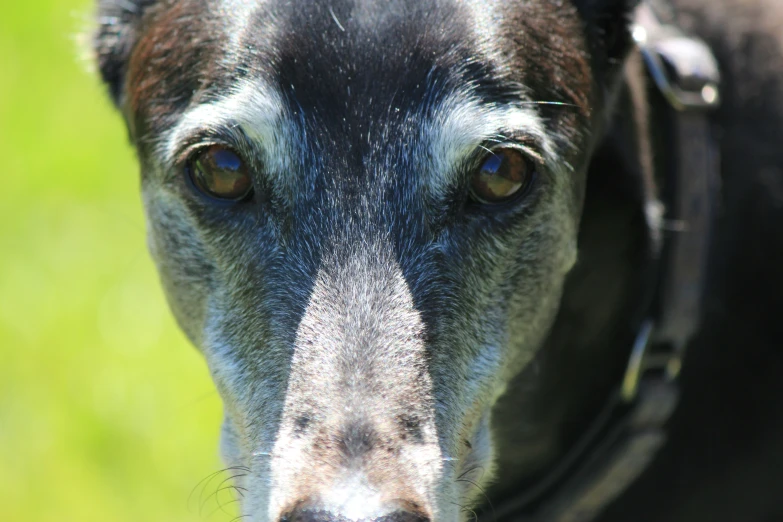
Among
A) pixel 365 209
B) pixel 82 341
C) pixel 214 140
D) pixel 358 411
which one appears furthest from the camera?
pixel 82 341

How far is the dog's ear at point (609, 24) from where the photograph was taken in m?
3.17

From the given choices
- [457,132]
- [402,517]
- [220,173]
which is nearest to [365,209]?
[457,132]

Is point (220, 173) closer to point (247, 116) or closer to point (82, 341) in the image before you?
point (247, 116)

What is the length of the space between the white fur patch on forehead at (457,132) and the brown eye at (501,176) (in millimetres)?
54

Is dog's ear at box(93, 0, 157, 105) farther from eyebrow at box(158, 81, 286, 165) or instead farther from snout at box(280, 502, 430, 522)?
snout at box(280, 502, 430, 522)

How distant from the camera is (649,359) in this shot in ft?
10.8

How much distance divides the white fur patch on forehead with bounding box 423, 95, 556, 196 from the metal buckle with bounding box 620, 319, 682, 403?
95 centimetres

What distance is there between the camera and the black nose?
7.30 ft

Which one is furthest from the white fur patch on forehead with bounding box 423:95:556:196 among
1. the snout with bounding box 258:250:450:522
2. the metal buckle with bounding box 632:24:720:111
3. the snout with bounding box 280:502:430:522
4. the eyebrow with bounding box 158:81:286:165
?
the snout with bounding box 280:502:430:522

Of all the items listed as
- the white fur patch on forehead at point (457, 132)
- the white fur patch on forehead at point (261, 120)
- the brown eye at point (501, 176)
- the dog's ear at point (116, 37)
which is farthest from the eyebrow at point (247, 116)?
the dog's ear at point (116, 37)

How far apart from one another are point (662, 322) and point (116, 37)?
2.03 m

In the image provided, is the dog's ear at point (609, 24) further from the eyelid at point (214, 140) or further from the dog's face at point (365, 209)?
the eyelid at point (214, 140)

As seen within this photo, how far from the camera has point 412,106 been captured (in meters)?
2.75

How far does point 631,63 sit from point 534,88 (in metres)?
0.71
